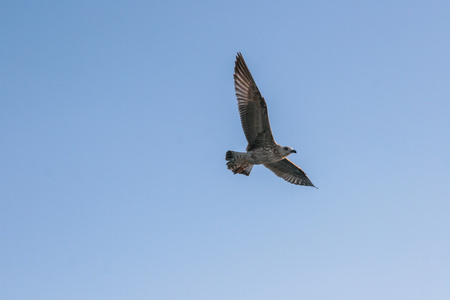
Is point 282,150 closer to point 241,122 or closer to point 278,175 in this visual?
point 241,122

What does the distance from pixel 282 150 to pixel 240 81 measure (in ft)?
8.16

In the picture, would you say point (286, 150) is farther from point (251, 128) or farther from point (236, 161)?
point (236, 161)

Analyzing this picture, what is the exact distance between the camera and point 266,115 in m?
18.3

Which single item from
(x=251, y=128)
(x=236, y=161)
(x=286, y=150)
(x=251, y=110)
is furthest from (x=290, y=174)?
(x=251, y=110)

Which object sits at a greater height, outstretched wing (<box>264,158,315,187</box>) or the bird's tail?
outstretched wing (<box>264,158,315,187</box>)

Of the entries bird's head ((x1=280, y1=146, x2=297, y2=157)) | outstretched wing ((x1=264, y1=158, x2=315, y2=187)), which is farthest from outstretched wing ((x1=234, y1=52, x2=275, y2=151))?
outstretched wing ((x1=264, y1=158, x2=315, y2=187))

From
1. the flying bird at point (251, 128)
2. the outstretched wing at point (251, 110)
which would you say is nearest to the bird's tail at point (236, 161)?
the flying bird at point (251, 128)

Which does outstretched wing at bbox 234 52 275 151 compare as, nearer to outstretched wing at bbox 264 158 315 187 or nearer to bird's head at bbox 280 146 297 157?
bird's head at bbox 280 146 297 157

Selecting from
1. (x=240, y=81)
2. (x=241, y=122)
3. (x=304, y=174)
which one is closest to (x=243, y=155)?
(x=241, y=122)

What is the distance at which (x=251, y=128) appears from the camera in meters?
18.8

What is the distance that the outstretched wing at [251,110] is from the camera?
18.4 meters

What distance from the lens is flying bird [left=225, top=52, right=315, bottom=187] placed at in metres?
18.4

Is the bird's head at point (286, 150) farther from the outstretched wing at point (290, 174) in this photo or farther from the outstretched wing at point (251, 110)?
the outstretched wing at point (290, 174)

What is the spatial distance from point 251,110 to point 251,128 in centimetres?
59
